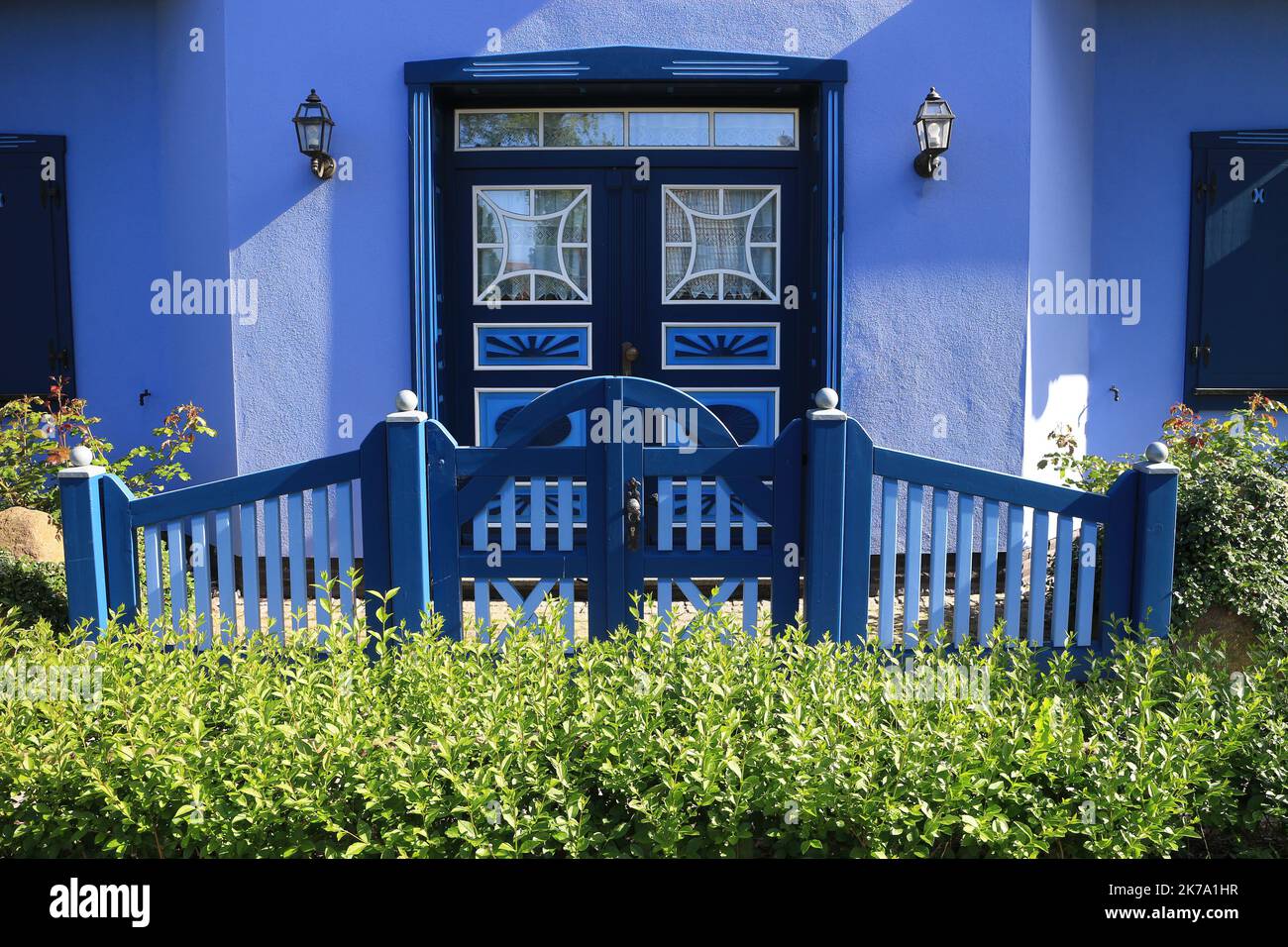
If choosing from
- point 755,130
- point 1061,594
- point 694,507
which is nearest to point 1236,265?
point 755,130

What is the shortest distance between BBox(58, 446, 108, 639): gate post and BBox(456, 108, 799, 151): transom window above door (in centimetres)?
308

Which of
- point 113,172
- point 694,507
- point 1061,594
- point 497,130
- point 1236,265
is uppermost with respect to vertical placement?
point 497,130

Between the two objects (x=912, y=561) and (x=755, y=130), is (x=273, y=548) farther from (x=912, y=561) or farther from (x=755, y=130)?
(x=755, y=130)

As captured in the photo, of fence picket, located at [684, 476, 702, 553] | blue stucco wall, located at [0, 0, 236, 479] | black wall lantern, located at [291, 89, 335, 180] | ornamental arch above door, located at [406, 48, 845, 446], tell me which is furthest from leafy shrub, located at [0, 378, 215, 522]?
fence picket, located at [684, 476, 702, 553]

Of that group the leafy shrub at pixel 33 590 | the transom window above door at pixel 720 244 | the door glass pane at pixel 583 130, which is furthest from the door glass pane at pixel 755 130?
the leafy shrub at pixel 33 590

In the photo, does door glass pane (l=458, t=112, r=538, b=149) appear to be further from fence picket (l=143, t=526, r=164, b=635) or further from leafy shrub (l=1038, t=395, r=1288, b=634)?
leafy shrub (l=1038, t=395, r=1288, b=634)

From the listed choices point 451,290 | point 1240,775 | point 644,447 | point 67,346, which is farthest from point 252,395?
point 1240,775

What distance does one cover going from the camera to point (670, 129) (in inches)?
232

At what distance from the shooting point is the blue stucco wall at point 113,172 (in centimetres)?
657

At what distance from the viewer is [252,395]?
19.1 ft

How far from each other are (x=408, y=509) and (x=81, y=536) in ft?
3.65

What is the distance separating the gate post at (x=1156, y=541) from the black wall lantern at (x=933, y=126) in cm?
252

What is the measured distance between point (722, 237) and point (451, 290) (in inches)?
61.3
